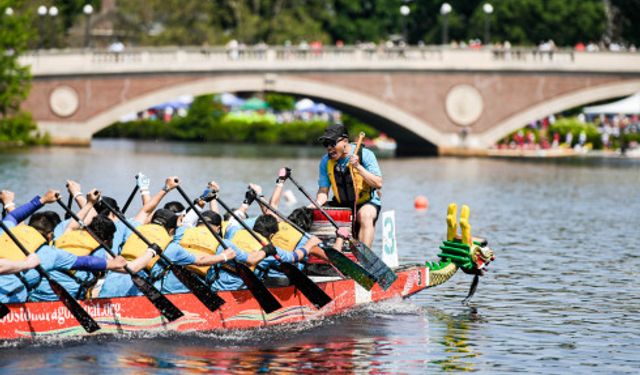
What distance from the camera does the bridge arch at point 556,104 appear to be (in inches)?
2515

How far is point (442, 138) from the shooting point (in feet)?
212

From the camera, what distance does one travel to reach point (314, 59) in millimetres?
62188

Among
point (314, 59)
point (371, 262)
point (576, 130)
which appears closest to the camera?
point (371, 262)

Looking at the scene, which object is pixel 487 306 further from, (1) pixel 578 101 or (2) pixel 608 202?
(1) pixel 578 101

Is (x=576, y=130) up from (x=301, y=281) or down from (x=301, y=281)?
up

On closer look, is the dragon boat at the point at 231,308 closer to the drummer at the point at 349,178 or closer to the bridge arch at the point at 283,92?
the drummer at the point at 349,178

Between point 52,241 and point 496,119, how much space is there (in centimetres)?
4891

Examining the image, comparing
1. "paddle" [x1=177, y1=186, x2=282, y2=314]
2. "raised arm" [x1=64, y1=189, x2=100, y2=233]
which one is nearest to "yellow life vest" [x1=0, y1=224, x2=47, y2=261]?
"raised arm" [x1=64, y1=189, x2=100, y2=233]

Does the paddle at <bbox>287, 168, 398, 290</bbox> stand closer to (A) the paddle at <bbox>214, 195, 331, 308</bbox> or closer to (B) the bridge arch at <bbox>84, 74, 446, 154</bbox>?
(A) the paddle at <bbox>214, 195, 331, 308</bbox>

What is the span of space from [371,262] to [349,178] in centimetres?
135

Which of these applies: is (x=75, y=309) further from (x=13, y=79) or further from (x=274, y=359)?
(x=13, y=79)

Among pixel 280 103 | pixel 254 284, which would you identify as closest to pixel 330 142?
pixel 254 284

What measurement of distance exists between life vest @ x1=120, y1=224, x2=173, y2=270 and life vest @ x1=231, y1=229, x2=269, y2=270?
98 cm

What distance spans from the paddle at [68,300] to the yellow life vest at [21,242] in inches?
6.2
